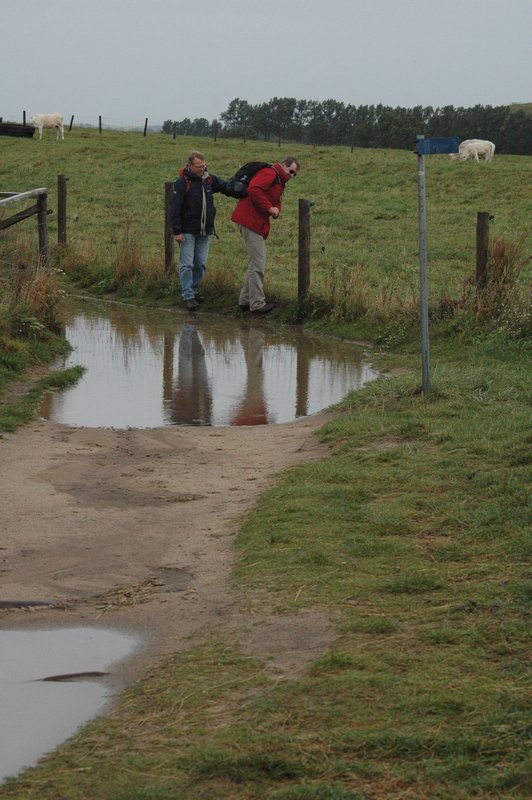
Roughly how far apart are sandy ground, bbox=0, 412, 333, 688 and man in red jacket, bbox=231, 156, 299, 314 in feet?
19.3

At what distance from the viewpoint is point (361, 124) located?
387 ft

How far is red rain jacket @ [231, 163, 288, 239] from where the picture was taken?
51.9 feet

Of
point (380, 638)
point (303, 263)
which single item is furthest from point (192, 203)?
point (380, 638)

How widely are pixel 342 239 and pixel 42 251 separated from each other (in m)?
13.5

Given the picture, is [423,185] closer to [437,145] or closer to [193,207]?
[437,145]

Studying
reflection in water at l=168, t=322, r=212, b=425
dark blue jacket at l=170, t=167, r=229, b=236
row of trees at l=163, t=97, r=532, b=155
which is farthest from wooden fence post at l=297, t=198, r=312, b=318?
row of trees at l=163, t=97, r=532, b=155

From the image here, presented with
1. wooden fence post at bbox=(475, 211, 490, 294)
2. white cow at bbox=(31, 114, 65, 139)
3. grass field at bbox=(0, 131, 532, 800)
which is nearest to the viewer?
grass field at bbox=(0, 131, 532, 800)

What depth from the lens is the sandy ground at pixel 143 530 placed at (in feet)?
17.5

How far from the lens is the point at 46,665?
197 inches

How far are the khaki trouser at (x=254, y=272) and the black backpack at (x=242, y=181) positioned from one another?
475 mm

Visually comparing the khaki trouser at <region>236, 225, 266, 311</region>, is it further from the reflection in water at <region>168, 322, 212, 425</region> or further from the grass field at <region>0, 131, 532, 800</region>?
the grass field at <region>0, 131, 532, 800</region>

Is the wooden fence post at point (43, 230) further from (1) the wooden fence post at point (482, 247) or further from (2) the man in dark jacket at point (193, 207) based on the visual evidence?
(1) the wooden fence post at point (482, 247)

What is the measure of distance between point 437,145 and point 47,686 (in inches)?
222

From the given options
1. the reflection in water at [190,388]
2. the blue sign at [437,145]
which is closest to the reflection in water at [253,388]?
the reflection in water at [190,388]
